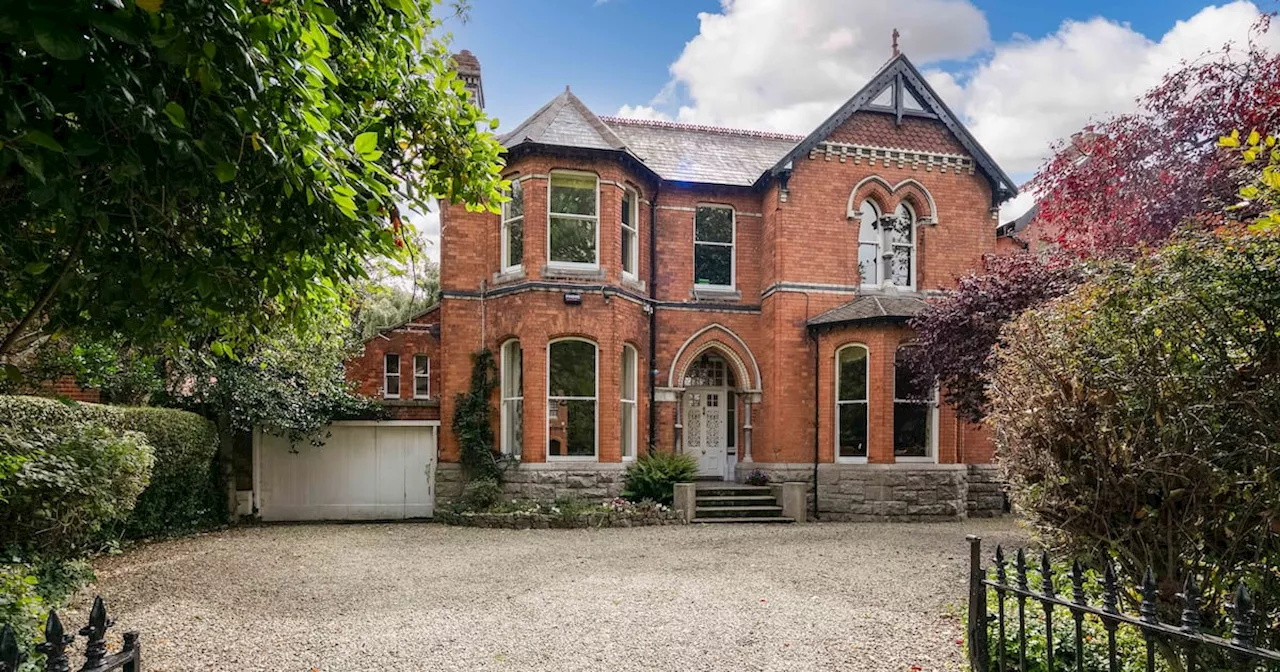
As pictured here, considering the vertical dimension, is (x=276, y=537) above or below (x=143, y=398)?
below

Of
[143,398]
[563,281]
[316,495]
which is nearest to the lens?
[143,398]

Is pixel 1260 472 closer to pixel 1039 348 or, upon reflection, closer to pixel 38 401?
pixel 1039 348

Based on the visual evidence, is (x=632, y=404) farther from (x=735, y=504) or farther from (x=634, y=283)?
(x=735, y=504)

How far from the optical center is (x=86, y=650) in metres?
2.41

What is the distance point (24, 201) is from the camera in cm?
275

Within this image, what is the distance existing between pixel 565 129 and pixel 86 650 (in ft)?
41.5

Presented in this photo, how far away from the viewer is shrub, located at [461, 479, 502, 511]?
1300 cm

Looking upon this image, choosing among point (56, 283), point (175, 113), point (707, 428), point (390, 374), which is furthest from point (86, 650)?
point (707, 428)

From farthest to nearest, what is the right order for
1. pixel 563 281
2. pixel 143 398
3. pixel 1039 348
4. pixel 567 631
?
pixel 563 281, pixel 143 398, pixel 567 631, pixel 1039 348

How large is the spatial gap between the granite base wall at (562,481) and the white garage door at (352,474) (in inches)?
92.1

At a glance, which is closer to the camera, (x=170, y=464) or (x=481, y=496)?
(x=170, y=464)

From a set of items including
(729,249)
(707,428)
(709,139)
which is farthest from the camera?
(709,139)

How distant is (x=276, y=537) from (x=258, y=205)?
10674 millimetres

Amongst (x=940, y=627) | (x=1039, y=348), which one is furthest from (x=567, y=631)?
(x=1039, y=348)
